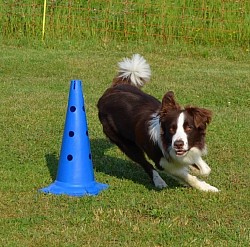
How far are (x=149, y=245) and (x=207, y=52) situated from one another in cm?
1045

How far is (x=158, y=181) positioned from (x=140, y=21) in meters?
10.0

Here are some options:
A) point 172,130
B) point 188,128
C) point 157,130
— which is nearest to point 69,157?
point 157,130

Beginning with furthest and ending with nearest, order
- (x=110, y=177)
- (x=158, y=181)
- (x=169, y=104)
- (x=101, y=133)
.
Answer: (x=101, y=133) < (x=110, y=177) < (x=158, y=181) < (x=169, y=104)

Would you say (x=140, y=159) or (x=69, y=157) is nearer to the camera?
(x=69, y=157)

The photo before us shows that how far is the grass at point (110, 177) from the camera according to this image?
5.00 meters

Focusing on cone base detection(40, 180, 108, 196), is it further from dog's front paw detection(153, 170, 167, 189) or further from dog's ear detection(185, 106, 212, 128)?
dog's ear detection(185, 106, 212, 128)

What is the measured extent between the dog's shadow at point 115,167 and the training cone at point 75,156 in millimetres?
443

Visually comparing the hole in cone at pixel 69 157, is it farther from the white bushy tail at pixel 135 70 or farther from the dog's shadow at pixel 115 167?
the white bushy tail at pixel 135 70

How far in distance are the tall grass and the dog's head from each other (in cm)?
973

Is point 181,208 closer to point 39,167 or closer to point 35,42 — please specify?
point 39,167

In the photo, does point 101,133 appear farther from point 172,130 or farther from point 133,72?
point 172,130

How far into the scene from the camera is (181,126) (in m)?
5.72

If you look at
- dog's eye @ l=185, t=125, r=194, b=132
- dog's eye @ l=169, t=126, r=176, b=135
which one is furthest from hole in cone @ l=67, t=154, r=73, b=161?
dog's eye @ l=185, t=125, r=194, b=132

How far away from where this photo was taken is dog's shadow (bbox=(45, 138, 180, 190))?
21.7 feet
